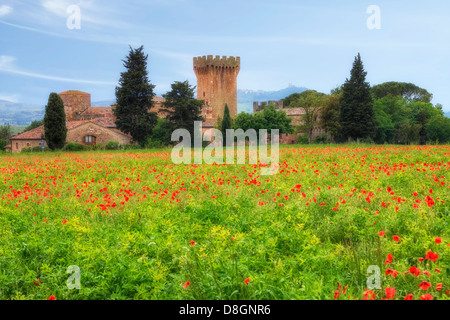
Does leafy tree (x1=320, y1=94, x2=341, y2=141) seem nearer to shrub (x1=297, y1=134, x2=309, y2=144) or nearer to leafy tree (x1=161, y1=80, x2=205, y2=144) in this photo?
shrub (x1=297, y1=134, x2=309, y2=144)

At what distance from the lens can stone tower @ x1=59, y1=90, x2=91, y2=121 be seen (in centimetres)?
7350

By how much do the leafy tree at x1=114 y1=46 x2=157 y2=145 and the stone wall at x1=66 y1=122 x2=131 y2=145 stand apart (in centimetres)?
419

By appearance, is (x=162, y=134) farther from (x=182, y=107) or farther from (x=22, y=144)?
(x=22, y=144)

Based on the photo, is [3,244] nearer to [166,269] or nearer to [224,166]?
[166,269]

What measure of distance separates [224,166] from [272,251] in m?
9.86

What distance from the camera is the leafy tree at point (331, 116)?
56.1 m

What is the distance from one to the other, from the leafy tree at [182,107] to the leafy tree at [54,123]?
40.0 feet

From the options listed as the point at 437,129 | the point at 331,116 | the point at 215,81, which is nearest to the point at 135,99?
the point at 215,81

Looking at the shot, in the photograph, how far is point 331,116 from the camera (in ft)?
190

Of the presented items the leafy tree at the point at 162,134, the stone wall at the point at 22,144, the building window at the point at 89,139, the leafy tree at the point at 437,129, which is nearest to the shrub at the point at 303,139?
the leafy tree at the point at 437,129

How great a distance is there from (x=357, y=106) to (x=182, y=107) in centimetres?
2304

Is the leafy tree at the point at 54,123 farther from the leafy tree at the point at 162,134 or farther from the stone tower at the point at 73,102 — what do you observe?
the stone tower at the point at 73,102

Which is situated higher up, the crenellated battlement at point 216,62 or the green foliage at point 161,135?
the crenellated battlement at point 216,62
